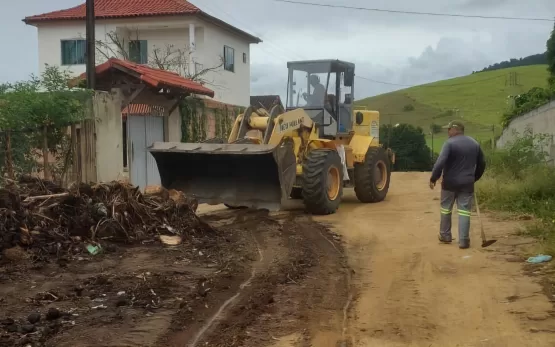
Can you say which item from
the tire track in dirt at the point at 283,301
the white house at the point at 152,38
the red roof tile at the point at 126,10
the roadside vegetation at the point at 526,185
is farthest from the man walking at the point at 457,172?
the red roof tile at the point at 126,10

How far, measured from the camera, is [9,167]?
11.5m

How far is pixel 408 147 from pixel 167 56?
1360 centimetres

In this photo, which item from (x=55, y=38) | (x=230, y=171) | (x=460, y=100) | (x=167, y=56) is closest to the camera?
(x=230, y=171)

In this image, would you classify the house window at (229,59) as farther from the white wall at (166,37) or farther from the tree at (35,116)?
the tree at (35,116)

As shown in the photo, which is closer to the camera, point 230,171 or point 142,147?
point 230,171

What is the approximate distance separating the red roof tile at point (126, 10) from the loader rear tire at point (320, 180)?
64.1 ft

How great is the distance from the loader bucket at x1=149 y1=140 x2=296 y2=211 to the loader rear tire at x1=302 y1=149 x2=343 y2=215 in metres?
0.59

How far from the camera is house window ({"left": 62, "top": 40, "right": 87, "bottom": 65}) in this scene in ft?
111

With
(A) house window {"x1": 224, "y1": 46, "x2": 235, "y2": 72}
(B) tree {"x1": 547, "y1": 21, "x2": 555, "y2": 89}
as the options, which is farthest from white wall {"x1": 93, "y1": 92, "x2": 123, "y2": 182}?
(A) house window {"x1": 224, "y1": 46, "x2": 235, "y2": 72}

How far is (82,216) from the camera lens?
30.5 feet

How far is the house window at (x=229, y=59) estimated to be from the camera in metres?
34.6

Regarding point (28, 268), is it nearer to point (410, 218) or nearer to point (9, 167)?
point (9, 167)

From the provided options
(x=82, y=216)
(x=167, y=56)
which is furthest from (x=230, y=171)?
(x=167, y=56)

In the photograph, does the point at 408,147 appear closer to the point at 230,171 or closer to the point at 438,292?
the point at 230,171
